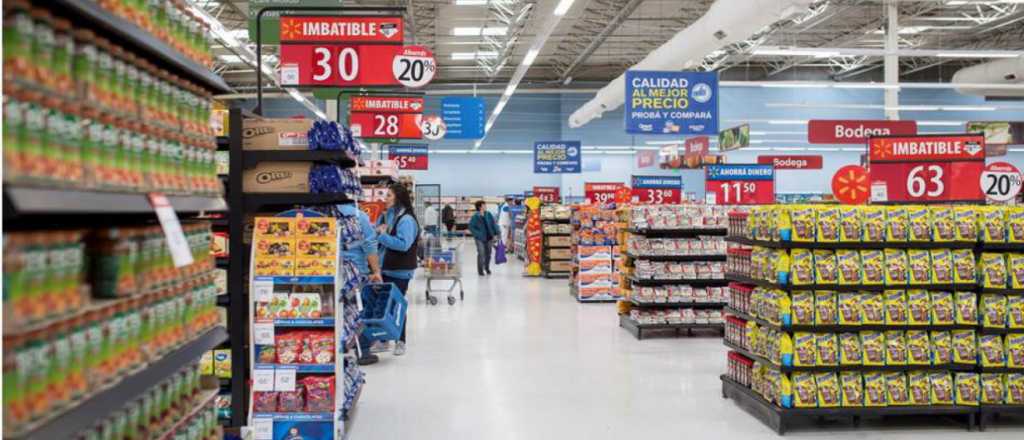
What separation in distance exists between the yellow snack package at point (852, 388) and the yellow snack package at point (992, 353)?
0.86m

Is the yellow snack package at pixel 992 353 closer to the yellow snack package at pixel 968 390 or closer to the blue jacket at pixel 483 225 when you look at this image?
the yellow snack package at pixel 968 390

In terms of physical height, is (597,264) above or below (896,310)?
below

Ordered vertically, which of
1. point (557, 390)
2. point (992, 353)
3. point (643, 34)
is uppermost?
point (643, 34)

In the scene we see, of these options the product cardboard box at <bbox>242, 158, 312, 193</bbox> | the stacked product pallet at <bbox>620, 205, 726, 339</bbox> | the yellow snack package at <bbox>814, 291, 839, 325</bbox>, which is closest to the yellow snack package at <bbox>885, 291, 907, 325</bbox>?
the yellow snack package at <bbox>814, 291, 839, 325</bbox>

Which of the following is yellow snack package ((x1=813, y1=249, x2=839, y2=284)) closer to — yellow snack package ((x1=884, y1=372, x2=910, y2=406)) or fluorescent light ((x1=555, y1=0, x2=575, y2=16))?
yellow snack package ((x1=884, y1=372, x2=910, y2=406))

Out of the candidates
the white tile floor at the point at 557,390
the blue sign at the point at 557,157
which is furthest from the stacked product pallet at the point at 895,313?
the blue sign at the point at 557,157

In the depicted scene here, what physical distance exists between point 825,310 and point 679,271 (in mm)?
4774

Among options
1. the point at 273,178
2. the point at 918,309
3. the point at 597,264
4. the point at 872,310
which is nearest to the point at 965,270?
the point at 918,309

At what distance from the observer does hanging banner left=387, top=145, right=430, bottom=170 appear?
A: 2019 cm

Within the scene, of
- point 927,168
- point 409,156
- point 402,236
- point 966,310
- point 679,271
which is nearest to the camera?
point 966,310

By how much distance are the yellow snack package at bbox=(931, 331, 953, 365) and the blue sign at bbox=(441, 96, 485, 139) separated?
44.1 ft

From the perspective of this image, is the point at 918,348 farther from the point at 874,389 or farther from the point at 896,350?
the point at 874,389

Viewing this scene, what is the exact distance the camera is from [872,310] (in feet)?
20.0

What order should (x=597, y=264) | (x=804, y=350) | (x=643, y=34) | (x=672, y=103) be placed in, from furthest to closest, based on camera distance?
1. (x=643, y=34)
2. (x=597, y=264)
3. (x=672, y=103)
4. (x=804, y=350)
